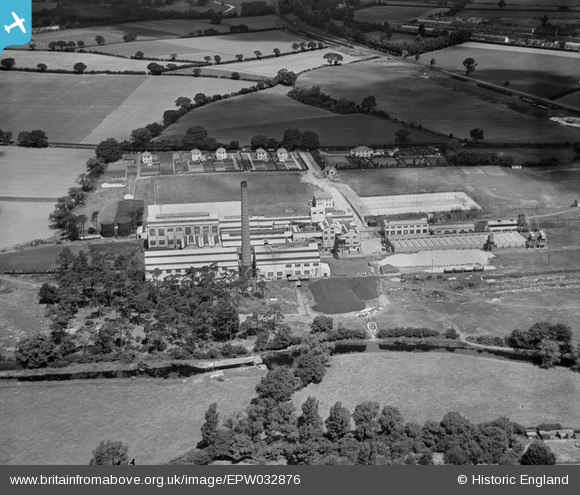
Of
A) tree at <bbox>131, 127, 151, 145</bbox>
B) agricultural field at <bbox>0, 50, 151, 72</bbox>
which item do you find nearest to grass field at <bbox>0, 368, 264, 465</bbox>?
tree at <bbox>131, 127, 151, 145</bbox>

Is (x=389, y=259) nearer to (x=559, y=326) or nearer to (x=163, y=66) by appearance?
(x=559, y=326)

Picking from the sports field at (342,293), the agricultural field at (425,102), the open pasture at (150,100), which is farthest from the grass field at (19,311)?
the agricultural field at (425,102)

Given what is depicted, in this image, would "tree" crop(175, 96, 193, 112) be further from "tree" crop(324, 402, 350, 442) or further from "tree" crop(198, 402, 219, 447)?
"tree" crop(324, 402, 350, 442)

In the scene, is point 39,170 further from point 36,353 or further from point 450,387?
point 450,387

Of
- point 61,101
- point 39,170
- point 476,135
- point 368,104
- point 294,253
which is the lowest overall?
point 61,101

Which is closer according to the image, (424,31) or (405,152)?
(405,152)

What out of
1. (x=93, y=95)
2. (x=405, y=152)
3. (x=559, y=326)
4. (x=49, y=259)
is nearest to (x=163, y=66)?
(x=93, y=95)

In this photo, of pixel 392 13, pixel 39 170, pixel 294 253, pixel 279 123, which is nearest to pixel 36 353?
pixel 294 253
